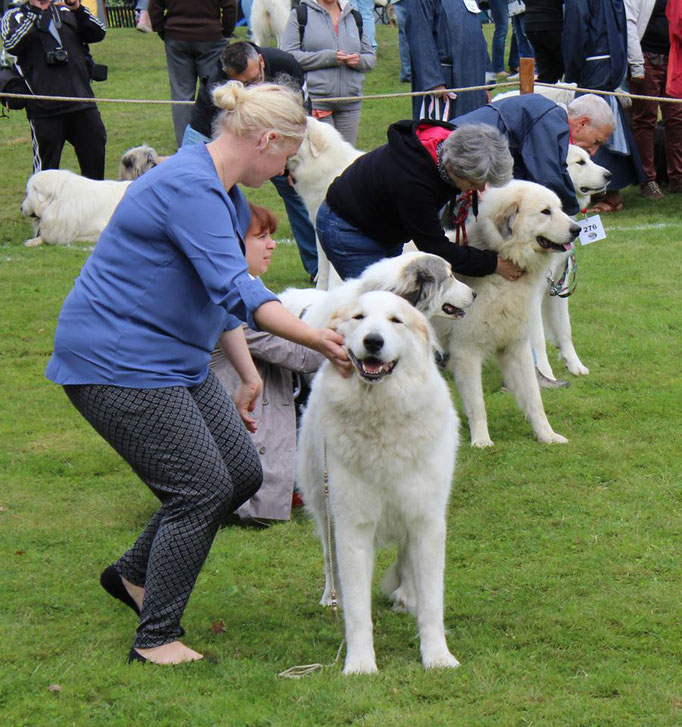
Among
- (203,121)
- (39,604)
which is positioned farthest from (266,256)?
(203,121)

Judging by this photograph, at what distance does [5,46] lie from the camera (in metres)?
9.44

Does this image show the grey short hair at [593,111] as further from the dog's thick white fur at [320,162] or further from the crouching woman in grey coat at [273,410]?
the crouching woman in grey coat at [273,410]

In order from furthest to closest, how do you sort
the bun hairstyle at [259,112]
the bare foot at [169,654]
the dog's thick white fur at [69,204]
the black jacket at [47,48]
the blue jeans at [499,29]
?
1. the blue jeans at [499,29]
2. the dog's thick white fur at [69,204]
3. the black jacket at [47,48]
4. the bare foot at [169,654]
5. the bun hairstyle at [259,112]

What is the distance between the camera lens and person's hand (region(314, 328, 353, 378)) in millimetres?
2977

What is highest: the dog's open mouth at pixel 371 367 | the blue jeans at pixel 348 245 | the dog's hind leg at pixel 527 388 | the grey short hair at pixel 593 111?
the grey short hair at pixel 593 111

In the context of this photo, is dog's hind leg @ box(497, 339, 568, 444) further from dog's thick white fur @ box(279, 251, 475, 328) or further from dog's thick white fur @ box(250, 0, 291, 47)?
dog's thick white fur @ box(250, 0, 291, 47)

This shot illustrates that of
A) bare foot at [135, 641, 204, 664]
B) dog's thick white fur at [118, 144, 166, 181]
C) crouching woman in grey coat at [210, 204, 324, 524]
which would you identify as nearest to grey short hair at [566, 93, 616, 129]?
crouching woman in grey coat at [210, 204, 324, 524]

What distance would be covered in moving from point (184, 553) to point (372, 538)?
2.06 ft

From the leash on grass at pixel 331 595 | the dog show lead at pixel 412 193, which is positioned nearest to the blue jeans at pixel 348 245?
the dog show lead at pixel 412 193

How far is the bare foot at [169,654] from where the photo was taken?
128 inches

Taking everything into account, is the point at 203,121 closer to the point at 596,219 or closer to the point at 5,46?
the point at 596,219

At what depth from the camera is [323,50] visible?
8.79 metres

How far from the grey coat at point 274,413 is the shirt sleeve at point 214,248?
186cm

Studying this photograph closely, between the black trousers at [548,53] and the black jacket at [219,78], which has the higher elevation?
the black jacket at [219,78]
